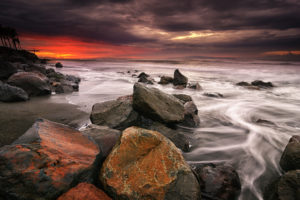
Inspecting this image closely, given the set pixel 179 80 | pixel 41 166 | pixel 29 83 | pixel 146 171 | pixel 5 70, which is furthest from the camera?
pixel 179 80

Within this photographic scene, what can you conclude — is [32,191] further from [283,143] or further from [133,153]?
[283,143]

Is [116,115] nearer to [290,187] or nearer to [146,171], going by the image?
[146,171]

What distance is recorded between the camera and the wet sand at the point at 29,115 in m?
3.78

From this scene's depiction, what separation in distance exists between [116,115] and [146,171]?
2338 millimetres

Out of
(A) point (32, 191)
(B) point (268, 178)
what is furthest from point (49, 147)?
(B) point (268, 178)

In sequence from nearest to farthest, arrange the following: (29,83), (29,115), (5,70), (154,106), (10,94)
Result: (154,106) < (29,115) < (10,94) < (29,83) < (5,70)

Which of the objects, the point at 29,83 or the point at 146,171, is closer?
the point at 146,171

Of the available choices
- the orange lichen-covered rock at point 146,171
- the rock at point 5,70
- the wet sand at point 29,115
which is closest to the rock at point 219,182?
the orange lichen-covered rock at point 146,171

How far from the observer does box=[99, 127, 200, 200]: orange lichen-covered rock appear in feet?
6.84

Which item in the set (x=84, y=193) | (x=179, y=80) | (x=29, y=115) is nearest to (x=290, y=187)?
(x=84, y=193)

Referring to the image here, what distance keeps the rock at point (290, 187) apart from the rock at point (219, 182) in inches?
24.3

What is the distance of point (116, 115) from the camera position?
4359 mm

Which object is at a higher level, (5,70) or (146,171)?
(5,70)

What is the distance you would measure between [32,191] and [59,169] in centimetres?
29
